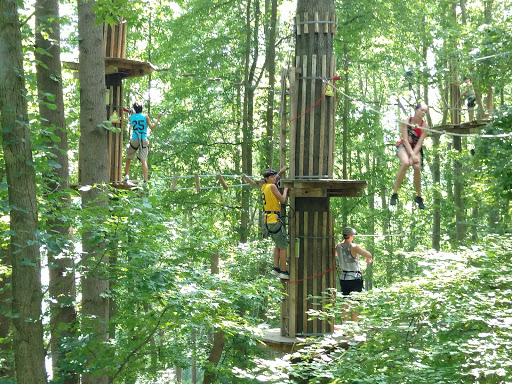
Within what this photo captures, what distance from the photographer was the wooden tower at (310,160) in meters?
8.59

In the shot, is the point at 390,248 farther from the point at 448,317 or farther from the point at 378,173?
the point at 448,317

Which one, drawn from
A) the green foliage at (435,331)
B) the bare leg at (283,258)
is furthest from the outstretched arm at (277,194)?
the green foliage at (435,331)

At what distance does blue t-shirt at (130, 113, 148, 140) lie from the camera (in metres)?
10.5

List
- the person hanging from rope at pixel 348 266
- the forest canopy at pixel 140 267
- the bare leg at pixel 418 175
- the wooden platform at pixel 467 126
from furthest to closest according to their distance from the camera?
the wooden platform at pixel 467 126 < the person hanging from rope at pixel 348 266 < the bare leg at pixel 418 175 < the forest canopy at pixel 140 267

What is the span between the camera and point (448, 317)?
5.46 meters

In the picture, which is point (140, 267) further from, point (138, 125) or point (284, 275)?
point (138, 125)

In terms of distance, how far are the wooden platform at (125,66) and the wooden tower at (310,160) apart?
3177mm

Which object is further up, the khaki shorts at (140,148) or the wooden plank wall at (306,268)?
the khaki shorts at (140,148)

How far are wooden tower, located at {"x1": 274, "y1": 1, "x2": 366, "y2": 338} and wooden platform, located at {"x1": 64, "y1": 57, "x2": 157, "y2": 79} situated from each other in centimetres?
318

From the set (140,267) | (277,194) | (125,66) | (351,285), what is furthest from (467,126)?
(140,267)

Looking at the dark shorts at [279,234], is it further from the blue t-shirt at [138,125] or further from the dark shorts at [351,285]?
the blue t-shirt at [138,125]

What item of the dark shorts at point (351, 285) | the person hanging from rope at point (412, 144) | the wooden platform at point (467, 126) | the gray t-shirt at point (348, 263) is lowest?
the dark shorts at point (351, 285)

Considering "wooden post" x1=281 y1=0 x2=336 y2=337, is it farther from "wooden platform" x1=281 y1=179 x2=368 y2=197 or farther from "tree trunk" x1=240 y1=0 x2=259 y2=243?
"tree trunk" x1=240 y1=0 x2=259 y2=243

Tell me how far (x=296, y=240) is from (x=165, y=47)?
898 cm
